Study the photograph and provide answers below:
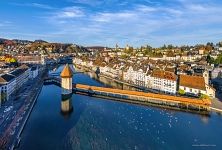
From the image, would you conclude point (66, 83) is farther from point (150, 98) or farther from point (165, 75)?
point (165, 75)

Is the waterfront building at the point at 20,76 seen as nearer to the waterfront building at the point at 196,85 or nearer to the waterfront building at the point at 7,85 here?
the waterfront building at the point at 7,85

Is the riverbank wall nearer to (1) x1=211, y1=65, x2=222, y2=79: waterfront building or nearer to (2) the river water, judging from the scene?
(2) the river water

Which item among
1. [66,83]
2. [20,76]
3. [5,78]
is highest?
[5,78]

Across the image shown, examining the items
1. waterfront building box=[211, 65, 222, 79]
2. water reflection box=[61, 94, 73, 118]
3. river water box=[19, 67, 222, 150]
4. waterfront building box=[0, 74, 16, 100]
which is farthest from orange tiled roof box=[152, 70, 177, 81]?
waterfront building box=[0, 74, 16, 100]

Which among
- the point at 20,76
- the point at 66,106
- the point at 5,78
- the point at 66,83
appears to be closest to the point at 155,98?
the point at 66,106

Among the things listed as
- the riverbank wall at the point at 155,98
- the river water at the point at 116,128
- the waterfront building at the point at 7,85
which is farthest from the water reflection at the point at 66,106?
the waterfront building at the point at 7,85

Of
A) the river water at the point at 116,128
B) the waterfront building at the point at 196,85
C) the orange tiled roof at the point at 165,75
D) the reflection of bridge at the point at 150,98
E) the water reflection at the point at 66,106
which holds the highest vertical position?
the orange tiled roof at the point at 165,75

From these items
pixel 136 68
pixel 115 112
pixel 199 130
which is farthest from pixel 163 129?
pixel 136 68
